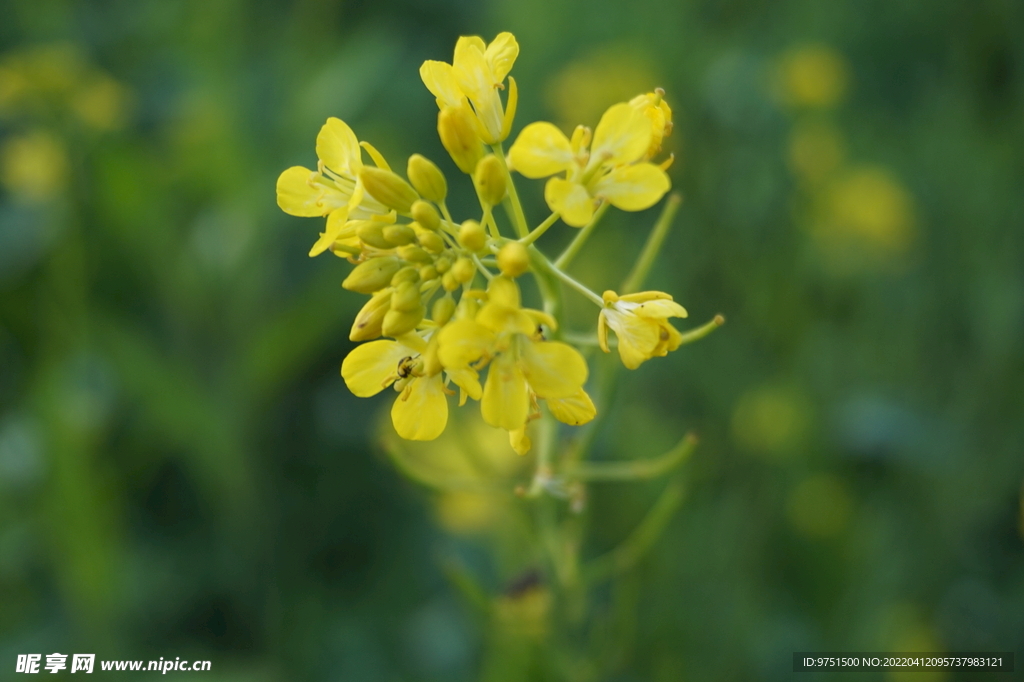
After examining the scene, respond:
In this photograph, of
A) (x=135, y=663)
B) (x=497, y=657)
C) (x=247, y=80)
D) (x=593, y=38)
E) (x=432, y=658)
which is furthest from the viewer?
(x=593, y=38)

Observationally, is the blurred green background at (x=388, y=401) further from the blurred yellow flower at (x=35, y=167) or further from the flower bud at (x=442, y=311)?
the flower bud at (x=442, y=311)

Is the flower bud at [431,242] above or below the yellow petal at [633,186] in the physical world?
below

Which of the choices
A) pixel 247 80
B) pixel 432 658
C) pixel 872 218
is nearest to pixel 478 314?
pixel 432 658

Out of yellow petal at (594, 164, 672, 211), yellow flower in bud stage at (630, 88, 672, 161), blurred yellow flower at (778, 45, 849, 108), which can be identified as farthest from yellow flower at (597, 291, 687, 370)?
blurred yellow flower at (778, 45, 849, 108)

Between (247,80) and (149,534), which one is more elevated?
(247,80)

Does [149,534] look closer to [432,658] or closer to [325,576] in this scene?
[325,576]

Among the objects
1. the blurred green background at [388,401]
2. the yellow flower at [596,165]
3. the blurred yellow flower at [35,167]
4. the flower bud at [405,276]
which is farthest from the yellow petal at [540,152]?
the blurred yellow flower at [35,167]
